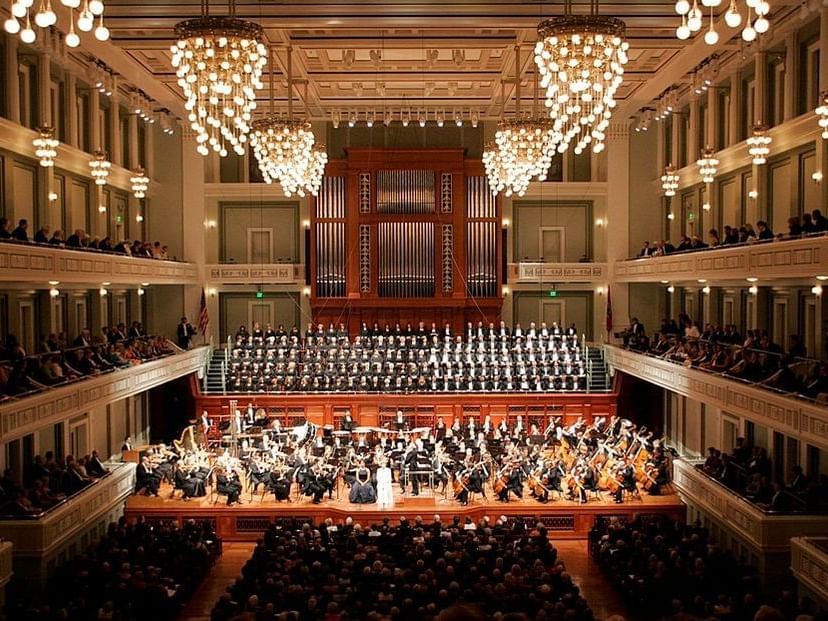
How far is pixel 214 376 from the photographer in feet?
73.5

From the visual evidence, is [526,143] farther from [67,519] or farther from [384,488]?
[67,519]

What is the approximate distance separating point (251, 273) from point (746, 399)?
578 inches

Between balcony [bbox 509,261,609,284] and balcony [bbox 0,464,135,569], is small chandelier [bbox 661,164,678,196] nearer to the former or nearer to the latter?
balcony [bbox 509,261,609,284]

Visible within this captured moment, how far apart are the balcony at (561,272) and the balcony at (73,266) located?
9647mm

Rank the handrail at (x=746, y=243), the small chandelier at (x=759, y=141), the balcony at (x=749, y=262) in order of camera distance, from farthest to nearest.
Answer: the small chandelier at (x=759, y=141), the handrail at (x=746, y=243), the balcony at (x=749, y=262)

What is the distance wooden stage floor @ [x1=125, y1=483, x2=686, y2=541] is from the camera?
50.1 ft

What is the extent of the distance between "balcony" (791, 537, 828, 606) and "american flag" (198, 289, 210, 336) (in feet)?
55.1

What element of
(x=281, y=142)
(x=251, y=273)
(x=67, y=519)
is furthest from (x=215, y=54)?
(x=251, y=273)

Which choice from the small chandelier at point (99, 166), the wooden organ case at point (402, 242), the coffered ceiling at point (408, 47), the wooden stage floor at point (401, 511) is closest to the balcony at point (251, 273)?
the wooden organ case at point (402, 242)

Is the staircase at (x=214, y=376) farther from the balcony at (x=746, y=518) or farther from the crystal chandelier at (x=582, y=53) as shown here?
the crystal chandelier at (x=582, y=53)

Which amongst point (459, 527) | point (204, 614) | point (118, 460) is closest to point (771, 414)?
point (459, 527)

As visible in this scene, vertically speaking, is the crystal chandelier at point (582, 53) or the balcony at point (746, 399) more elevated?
the crystal chandelier at point (582, 53)

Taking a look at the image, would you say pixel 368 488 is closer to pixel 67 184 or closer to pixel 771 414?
pixel 771 414

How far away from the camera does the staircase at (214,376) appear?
72.5ft
